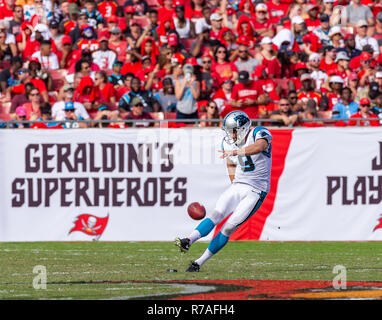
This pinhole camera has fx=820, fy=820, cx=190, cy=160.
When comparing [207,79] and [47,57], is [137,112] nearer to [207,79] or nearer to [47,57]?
[207,79]

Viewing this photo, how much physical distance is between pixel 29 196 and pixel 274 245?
3984 mm

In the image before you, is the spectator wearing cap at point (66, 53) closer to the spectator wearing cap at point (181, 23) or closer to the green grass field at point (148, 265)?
the spectator wearing cap at point (181, 23)

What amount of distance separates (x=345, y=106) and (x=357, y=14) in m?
3.47

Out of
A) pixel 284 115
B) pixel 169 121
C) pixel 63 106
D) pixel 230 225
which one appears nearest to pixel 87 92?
pixel 63 106

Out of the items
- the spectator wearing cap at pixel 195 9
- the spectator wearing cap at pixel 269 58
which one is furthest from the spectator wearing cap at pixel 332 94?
the spectator wearing cap at pixel 195 9

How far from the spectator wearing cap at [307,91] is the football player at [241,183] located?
573cm

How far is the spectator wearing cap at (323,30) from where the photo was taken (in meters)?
16.9

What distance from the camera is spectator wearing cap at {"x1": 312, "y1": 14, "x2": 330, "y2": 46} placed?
16.9m

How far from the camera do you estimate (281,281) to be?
8.30m

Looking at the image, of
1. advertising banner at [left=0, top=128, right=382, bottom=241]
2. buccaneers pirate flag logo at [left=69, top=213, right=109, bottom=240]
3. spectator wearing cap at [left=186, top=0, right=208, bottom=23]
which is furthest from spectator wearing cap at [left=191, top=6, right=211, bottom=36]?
buccaneers pirate flag logo at [left=69, top=213, right=109, bottom=240]

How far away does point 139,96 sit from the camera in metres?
14.8

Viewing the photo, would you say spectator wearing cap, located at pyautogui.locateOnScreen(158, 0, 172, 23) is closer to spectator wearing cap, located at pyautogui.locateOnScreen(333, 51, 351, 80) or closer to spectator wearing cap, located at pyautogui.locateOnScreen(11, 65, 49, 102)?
spectator wearing cap, located at pyautogui.locateOnScreen(11, 65, 49, 102)
